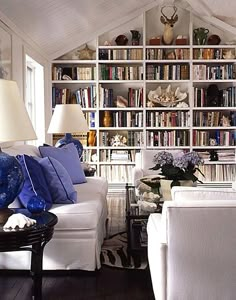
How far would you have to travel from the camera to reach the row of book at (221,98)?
6.88 metres

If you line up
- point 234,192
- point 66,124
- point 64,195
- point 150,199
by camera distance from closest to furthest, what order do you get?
point 234,192 → point 64,195 → point 150,199 → point 66,124

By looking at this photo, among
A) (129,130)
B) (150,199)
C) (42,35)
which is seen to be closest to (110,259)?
(150,199)

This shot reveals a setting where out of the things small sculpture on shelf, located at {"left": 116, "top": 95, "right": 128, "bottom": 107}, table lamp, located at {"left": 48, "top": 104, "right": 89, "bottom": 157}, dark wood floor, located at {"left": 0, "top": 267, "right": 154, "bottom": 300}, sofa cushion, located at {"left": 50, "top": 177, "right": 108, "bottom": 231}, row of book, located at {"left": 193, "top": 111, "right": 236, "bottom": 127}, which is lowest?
dark wood floor, located at {"left": 0, "top": 267, "right": 154, "bottom": 300}

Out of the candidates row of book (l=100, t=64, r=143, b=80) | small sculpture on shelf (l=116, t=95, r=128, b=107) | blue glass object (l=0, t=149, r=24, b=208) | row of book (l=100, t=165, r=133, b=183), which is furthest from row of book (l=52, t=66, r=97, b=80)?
blue glass object (l=0, t=149, r=24, b=208)

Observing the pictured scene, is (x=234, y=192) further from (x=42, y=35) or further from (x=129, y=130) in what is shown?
(x=129, y=130)

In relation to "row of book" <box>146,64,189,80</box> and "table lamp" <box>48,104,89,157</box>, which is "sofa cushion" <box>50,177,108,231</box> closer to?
"table lamp" <box>48,104,89,157</box>

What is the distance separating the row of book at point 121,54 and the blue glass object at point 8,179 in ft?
15.1

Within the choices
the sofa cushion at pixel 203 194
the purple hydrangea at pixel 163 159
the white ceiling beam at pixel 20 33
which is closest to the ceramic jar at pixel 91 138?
the white ceiling beam at pixel 20 33

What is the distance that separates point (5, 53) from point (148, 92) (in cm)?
315

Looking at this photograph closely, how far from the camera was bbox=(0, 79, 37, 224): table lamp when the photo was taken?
7.76ft

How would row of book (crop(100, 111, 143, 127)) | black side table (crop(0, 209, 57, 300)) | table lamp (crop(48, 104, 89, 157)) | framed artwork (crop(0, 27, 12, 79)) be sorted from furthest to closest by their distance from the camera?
row of book (crop(100, 111, 143, 127)), table lamp (crop(48, 104, 89, 157)), framed artwork (crop(0, 27, 12, 79)), black side table (crop(0, 209, 57, 300))

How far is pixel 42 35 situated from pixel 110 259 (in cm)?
328

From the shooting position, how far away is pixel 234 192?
2.22 metres

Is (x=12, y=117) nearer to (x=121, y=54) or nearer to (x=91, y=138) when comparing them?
(x=91, y=138)
